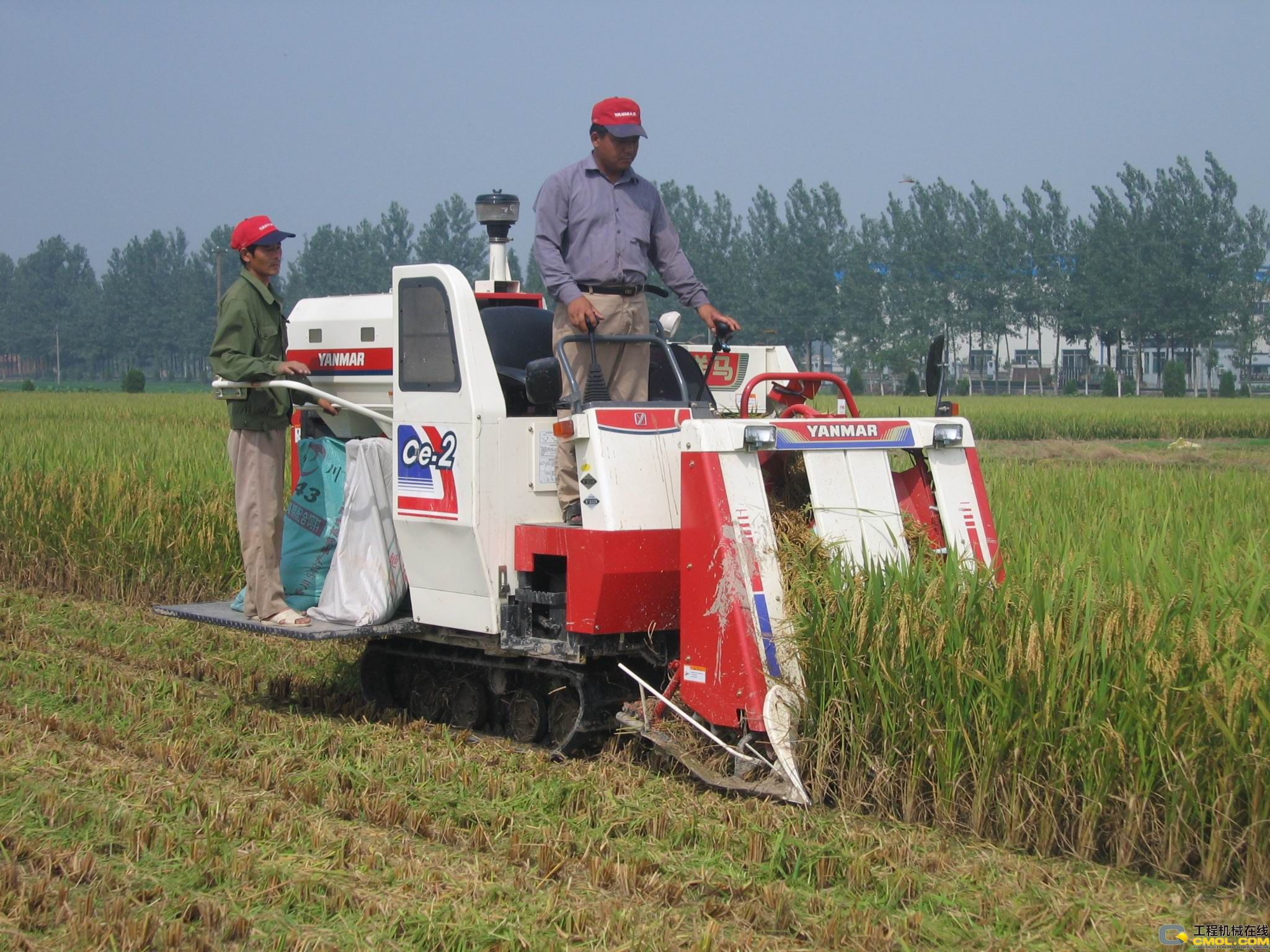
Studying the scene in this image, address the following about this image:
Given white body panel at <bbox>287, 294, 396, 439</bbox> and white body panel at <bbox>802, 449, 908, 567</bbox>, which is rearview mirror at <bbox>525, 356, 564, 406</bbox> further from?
white body panel at <bbox>802, 449, 908, 567</bbox>

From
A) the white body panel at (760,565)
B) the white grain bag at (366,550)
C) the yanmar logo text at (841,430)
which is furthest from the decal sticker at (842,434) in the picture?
the white grain bag at (366,550)

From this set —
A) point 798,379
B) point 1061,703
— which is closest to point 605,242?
point 798,379

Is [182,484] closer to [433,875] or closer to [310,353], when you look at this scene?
[310,353]

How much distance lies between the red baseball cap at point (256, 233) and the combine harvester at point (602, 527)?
1.93ft

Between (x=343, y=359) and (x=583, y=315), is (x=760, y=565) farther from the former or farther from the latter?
(x=343, y=359)

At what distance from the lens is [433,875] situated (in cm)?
426

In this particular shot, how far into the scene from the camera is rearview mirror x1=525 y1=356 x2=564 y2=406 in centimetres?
575

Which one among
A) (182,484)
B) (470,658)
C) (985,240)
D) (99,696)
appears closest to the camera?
(470,658)

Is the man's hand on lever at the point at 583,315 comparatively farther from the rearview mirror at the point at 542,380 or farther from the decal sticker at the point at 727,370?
the decal sticker at the point at 727,370

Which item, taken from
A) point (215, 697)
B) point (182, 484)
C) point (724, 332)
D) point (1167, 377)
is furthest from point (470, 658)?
point (1167, 377)

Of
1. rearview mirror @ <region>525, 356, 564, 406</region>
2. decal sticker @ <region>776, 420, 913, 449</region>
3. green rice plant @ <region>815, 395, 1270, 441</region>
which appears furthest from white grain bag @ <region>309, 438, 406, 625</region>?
green rice plant @ <region>815, 395, 1270, 441</region>

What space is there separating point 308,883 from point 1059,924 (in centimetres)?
228

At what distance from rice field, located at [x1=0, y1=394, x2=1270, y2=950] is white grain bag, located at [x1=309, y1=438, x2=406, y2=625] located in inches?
21.8

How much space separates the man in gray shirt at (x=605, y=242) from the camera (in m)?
6.21
